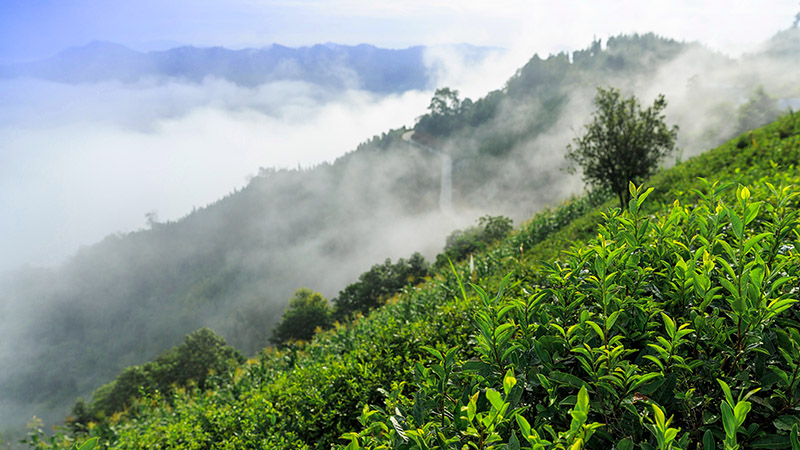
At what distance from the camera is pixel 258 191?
5925 inches

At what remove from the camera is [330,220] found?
12519cm

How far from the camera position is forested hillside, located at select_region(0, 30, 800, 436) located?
241 feet

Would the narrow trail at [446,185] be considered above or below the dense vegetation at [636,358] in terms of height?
below

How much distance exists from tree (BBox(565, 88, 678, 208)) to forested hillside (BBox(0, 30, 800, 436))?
167ft

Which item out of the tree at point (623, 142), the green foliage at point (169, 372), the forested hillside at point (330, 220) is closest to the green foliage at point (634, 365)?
the tree at point (623, 142)

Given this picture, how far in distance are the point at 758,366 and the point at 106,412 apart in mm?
40588

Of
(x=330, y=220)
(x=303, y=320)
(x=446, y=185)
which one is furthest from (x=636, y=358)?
(x=330, y=220)

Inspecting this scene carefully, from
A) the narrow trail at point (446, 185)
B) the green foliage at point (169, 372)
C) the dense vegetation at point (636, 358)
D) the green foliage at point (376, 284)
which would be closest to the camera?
the dense vegetation at point (636, 358)

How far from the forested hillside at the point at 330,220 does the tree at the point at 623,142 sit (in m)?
50.8

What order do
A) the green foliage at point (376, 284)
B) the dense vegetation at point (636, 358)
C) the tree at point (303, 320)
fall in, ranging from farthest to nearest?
the tree at point (303, 320)
the green foliage at point (376, 284)
the dense vegetation at point (636, 358)

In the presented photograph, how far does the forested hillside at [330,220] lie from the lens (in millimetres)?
73312

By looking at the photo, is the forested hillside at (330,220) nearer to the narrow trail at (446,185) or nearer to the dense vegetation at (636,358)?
the narrow trail at (446,185)

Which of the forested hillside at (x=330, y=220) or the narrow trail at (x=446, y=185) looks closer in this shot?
the forested hillside at (x=330, y=220)

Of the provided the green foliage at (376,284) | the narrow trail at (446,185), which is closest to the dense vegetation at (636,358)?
the green foliage at (376,284)
